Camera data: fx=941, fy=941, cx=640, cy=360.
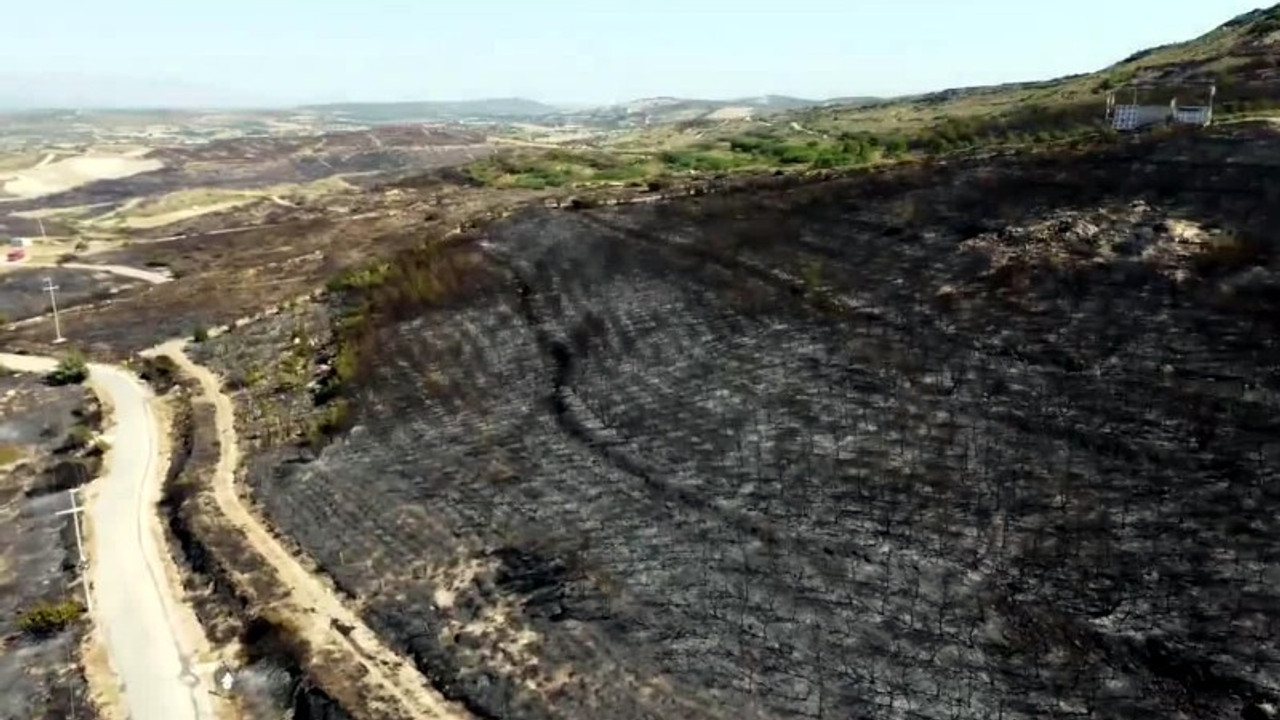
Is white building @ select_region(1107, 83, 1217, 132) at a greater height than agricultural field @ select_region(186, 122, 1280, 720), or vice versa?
white building @ select_region(1107, 83, 1217, 132)

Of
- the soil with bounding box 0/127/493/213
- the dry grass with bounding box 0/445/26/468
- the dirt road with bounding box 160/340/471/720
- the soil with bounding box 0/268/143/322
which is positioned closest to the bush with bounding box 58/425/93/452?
the dry grass with bounding box 0/445/26/468

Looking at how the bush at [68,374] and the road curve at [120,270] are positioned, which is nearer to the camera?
the bush at [68,374]

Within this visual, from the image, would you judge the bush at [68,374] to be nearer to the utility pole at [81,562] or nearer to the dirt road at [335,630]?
the dirt road at [335,630]

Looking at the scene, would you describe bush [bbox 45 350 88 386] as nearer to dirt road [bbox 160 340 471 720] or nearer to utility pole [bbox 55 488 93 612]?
dirt road [bbox 160 340 471 720]

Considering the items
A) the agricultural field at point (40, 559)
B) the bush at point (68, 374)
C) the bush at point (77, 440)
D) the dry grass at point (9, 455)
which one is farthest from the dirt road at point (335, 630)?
the bush at point (68, 374)

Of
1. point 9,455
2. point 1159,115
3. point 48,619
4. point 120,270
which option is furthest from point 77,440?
point 1159,115

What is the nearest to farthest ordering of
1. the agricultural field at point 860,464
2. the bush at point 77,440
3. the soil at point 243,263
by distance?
the agricultural field at point 860,464
the bush at point 77,440
the soil at point 243,263
